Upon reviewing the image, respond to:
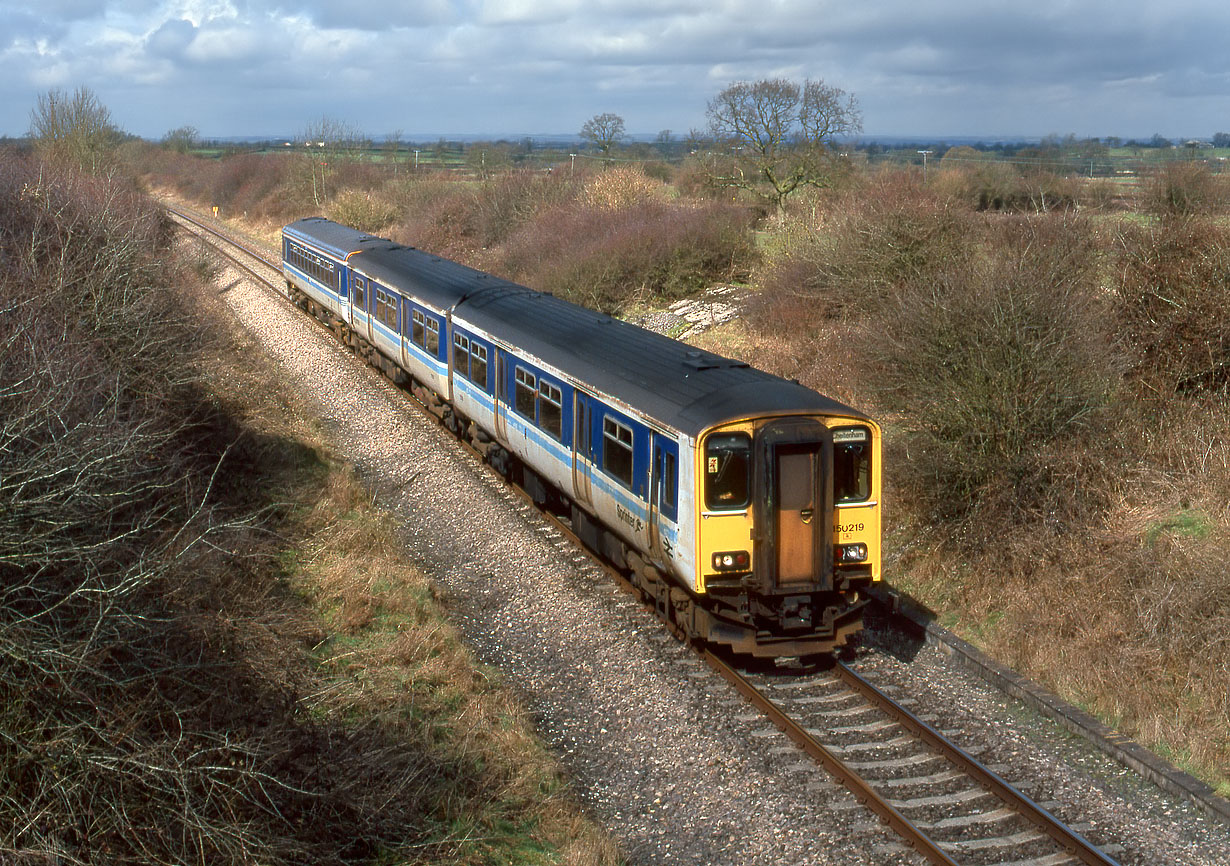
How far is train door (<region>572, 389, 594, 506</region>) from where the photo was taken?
11258 mm

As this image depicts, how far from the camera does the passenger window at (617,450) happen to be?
1041cm

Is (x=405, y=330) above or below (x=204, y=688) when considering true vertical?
above

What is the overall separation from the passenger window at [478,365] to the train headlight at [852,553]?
662 cm

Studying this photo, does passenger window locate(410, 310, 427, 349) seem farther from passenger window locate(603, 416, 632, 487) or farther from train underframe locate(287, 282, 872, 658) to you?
passenger window locate(603, 416, 632, 487)

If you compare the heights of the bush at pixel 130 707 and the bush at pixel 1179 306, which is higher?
the bush at pixel 1179 306

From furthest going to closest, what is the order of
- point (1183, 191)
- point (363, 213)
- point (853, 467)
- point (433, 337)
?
1. point (363, 213)
2. point (433, 337)
3. point (1183, 191)
4. point (853, 467)

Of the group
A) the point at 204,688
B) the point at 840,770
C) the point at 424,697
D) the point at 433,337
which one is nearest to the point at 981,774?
the point at 840,770

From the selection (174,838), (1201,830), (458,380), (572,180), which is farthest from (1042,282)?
(572,180)

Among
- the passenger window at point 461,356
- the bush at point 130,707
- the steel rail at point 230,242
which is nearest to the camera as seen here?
the bush at point 130,707

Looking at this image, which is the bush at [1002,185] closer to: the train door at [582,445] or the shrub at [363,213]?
the train door at [582,445]

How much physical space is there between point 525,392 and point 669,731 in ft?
18.0

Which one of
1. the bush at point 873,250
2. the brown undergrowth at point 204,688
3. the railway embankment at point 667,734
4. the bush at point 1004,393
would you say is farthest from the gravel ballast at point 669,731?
the bush at point 873,250

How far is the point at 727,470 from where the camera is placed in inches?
361

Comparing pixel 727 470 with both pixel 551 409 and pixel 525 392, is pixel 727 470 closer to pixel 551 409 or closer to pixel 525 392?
pixel 551 409
